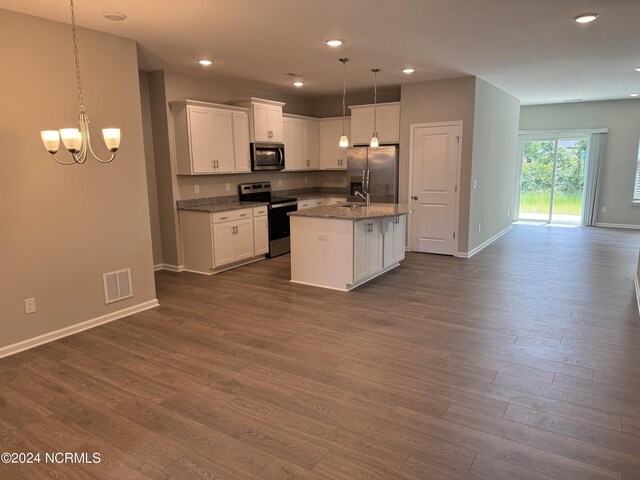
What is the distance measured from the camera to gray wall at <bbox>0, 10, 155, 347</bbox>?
11.5 ft

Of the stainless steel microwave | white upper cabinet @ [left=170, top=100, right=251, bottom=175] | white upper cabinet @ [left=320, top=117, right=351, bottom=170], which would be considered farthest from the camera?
white upper cabinet @ [left=320, top=117, right=351, bottom=170]

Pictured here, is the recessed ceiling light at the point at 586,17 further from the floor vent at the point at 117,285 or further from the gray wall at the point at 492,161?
the floor vent at the point at 117,285

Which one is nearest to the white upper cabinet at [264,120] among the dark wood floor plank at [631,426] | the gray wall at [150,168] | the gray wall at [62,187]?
the gray wall at [150,168]

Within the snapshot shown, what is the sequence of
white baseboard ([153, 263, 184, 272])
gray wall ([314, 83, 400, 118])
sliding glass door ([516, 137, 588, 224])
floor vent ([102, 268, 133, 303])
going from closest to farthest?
floor vent ([102, 268, 133, 303])
white baseboard ([153, 263, 184, 272])
gray wall ([314, 83, 400, 118])
sliding glass door ([516, 137, 588, 224])

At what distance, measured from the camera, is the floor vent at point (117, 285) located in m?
4.29

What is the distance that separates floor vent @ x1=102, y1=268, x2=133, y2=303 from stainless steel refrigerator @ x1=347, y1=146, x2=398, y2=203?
4490 millimetres

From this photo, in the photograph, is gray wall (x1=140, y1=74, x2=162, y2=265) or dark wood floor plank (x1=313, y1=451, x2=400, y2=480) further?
gray wall (x1=140, y1=74, x2=162, y2=265)

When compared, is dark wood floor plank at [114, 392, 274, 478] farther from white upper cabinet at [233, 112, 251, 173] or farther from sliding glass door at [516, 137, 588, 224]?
sliding glass door at [516, 137, 588, 224]

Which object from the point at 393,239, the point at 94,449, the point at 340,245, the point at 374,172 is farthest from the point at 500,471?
the point at 374,172

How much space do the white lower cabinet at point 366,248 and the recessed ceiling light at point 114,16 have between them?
3.06 meters

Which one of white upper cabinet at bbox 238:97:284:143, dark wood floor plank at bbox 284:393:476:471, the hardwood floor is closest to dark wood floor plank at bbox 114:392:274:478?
the hardwood floor

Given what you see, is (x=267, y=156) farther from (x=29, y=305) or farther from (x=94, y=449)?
(x=94, y=449)

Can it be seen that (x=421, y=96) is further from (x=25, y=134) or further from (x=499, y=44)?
(x=25, y=134)

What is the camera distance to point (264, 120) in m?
7.00
